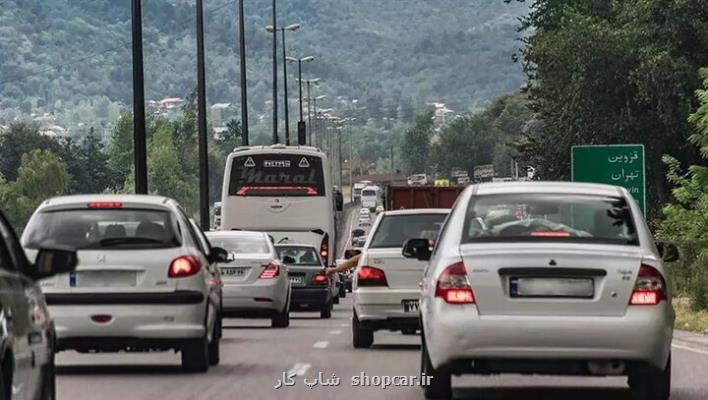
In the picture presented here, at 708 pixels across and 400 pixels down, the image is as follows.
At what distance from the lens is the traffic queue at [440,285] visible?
13.9 m

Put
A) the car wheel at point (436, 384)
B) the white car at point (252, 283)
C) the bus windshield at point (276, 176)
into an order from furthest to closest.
→ the bus windshield at point (276, 176)
the white car at point (252, 283)
the car wheel at point (436, 384)

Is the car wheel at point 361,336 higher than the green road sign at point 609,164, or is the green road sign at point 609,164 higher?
the green road sign at point 609,164

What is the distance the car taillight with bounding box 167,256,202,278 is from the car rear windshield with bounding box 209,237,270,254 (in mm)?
11463

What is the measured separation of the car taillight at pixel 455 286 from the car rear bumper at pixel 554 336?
63 mm

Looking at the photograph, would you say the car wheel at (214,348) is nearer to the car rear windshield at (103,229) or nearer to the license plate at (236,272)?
the car rear windshield at (103,229)

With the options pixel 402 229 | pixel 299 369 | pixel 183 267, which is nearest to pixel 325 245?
pixel 402 229

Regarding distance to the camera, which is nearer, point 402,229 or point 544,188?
point 544,188

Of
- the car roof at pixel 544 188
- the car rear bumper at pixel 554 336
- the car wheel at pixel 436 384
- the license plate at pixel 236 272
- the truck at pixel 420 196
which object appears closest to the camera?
the car rear bumper at pixel 554 336

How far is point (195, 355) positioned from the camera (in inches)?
745

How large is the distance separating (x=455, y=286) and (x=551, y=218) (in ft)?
4.14

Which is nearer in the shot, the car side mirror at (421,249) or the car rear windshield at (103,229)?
the car side mirror at (421,249)

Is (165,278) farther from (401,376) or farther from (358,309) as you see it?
(358,309)

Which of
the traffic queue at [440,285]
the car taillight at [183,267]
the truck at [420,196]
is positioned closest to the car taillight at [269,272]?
the traffic queue at [440,285]

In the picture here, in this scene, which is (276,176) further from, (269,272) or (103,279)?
(103,279)
